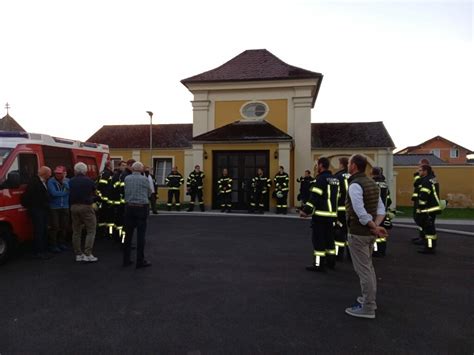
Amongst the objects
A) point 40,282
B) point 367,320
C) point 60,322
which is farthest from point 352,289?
point 40,282

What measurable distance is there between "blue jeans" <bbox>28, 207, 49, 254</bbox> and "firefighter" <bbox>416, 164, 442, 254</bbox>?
320 inches

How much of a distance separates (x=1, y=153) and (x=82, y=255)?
2547 mm

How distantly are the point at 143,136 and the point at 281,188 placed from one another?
14.3m

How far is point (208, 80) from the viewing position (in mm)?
18469

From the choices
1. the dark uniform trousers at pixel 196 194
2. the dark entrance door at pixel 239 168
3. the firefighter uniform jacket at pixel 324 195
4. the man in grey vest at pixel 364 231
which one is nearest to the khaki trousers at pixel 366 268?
the man in grey vest at pixel 364 231

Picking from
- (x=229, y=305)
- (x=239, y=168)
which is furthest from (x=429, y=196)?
(x=239, y=168)

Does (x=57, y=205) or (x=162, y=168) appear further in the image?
(x=162, y=168)

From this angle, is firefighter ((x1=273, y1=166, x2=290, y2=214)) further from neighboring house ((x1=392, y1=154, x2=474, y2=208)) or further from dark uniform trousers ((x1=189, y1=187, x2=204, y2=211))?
neighboring house ((x1=392, y1=154, x2=474, y2=208))

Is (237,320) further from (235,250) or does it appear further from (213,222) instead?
(213,222)

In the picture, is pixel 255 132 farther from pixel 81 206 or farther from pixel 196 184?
pixel 81 206

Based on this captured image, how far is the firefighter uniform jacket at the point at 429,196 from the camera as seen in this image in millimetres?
7484

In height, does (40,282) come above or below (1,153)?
below

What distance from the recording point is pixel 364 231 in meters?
4.08

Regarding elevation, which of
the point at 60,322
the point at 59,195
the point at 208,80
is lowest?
the point at 60,322
